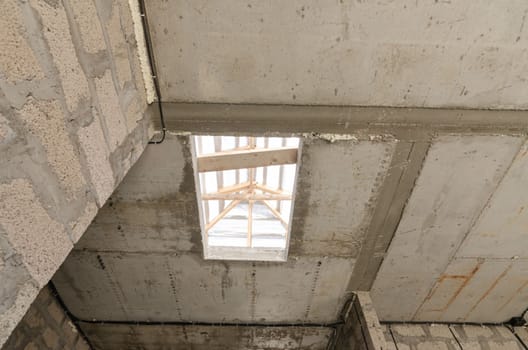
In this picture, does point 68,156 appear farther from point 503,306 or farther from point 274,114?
point 503,306

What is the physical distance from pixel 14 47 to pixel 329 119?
5.65 feet

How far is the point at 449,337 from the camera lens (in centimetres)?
405

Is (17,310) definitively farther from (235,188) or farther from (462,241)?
(235,188)

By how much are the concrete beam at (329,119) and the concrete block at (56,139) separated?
2.96 feet

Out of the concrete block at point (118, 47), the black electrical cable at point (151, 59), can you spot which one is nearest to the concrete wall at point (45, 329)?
the black electrical cable at point (151, 59)

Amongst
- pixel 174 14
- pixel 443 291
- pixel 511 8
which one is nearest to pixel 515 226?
pixel 443 291

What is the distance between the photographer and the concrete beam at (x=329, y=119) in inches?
84.3

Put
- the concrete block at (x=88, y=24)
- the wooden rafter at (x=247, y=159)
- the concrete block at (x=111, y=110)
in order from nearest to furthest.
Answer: the concrete block at (x=88, y=24), the concrete block at (x=111, y=110), the wooden rafter at (x=247, y=159)

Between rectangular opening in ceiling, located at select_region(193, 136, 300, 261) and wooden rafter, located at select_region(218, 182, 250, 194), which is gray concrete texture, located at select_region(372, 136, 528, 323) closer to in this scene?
rectangular opening in ceiling, located at select_region(193, 136, 300, 261)

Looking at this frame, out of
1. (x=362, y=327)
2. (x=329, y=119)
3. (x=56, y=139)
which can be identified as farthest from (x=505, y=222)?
(x=56, y=139)

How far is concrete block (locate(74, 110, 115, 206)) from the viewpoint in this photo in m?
1.42

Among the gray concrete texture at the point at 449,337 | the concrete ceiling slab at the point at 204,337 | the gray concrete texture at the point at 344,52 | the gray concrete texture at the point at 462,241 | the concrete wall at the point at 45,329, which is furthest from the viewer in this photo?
the concrete ceiling slab at the point at 204,337

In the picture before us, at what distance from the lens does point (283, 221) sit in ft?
24.9

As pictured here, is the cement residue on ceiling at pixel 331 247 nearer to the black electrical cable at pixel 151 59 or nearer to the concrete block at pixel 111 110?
the black electrical cable at pixel 151 59
